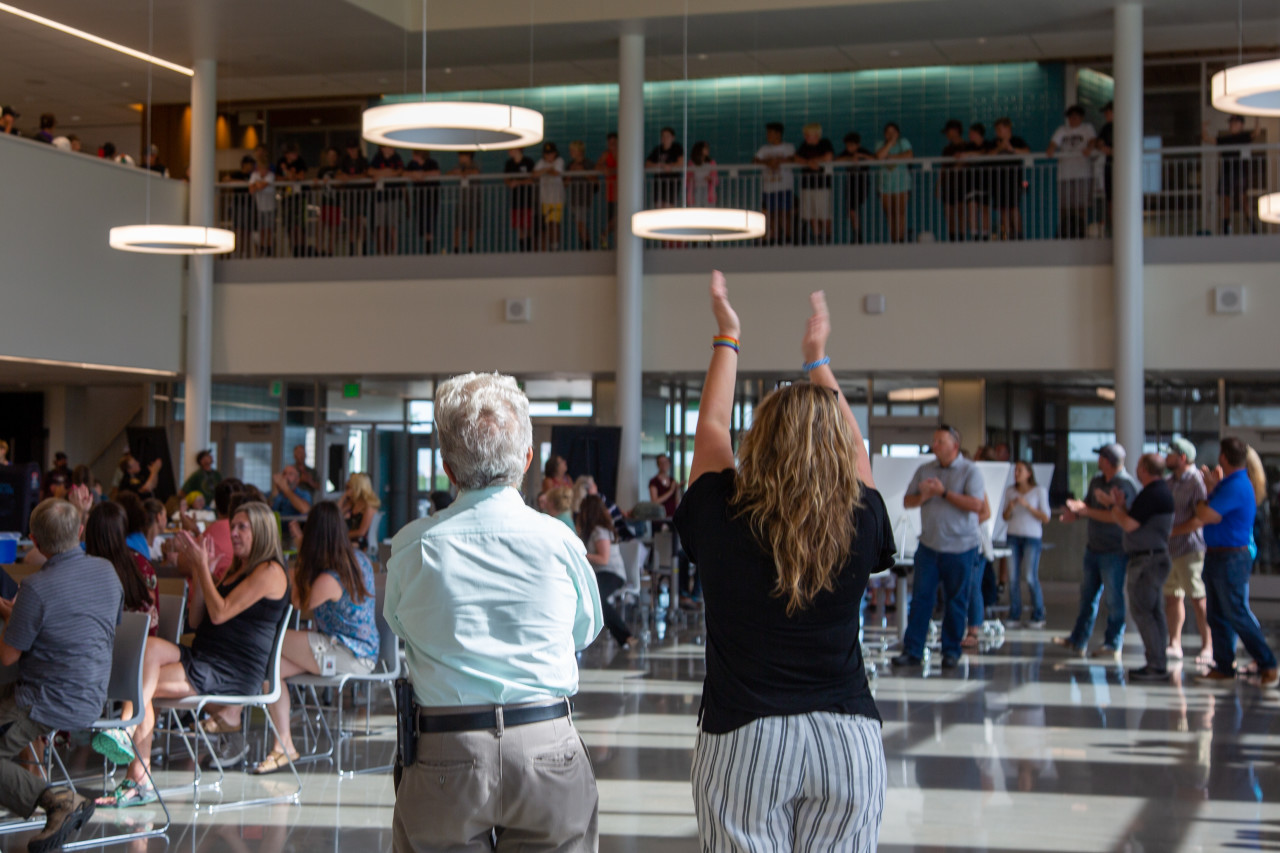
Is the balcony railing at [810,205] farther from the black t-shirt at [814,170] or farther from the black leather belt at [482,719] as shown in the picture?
the black leather belt at [482,719]

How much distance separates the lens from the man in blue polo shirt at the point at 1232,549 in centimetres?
877

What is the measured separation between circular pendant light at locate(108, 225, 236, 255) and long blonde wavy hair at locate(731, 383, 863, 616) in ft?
37.9

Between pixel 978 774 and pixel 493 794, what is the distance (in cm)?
433

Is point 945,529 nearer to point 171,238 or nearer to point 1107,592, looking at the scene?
point 1107,592

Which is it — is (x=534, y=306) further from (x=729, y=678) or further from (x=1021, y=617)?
(x=729, y=678)

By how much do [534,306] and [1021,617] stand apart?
21.9 ft

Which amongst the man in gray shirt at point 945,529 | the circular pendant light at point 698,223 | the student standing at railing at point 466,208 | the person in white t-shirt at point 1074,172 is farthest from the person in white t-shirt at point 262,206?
the man in gray shirt at point 945,529

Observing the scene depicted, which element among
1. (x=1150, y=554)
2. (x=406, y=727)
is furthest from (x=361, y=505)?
(x=406, y=727)

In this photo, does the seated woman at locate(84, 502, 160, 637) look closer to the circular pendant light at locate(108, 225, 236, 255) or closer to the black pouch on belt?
the black pouch on belt

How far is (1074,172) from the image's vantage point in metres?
15.3

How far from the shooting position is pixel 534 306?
16141mm

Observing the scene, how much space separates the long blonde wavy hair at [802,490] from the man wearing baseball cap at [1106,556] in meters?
7.80

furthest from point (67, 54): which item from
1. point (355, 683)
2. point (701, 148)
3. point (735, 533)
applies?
point (735, 533)

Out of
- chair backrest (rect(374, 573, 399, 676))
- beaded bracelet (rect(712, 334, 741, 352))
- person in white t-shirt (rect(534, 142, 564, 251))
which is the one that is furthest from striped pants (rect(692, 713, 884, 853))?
person in white t-shirt (rect(534, 142, 564, 251))
